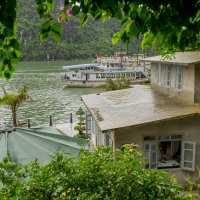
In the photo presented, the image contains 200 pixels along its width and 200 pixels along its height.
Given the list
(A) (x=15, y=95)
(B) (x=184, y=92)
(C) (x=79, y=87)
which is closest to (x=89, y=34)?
(C) (x=79, y=87)

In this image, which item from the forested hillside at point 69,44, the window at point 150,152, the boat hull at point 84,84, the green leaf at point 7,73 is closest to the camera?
the green leaf at point 7,73

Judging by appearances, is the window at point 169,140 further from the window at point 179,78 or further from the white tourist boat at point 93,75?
the white tourist boat at point 93,75

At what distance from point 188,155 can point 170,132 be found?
1.21 metres

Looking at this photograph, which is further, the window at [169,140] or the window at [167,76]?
the window at [167,76]

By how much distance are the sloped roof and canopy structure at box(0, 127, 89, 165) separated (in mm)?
1437

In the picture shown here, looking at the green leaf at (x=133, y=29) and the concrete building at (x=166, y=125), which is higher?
the green leaf at (x=133, y=29)

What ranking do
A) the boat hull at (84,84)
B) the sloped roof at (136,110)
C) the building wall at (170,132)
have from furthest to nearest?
the boat hull at (84,84)
the building wall at (170,132)
the sloped roof at (136,110)

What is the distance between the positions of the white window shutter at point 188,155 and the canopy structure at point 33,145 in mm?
3983

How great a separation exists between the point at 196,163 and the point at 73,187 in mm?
9685

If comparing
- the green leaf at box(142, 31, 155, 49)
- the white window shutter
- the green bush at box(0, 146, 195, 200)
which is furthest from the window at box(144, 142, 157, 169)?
the green leaf at box(142, 31, 155, 49)

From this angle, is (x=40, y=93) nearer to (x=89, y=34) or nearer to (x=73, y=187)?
(x=73, y=187)

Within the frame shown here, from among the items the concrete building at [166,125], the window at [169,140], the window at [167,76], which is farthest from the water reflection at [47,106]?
the window at [169,140]

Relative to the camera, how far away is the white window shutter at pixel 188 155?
42.1ft

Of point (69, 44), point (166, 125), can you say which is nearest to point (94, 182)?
point (166, 125)
